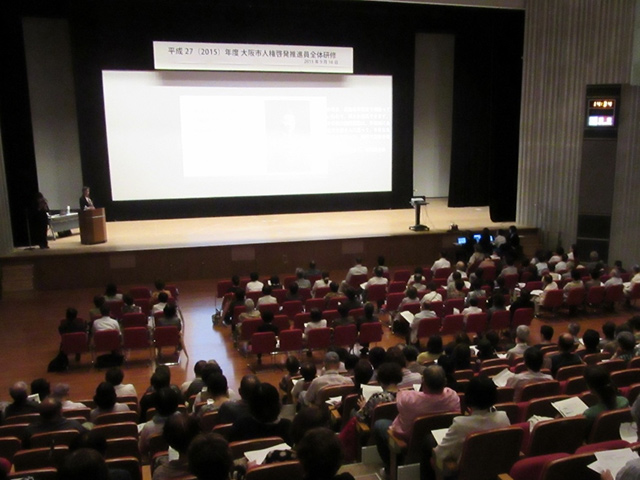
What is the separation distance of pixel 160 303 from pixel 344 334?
3.16 meters

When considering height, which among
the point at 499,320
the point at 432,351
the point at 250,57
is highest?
the point at 250,57

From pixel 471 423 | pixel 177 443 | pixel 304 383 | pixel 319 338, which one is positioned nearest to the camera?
pixel 177 443

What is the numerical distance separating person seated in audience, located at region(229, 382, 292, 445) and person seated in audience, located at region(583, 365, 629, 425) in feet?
7.27

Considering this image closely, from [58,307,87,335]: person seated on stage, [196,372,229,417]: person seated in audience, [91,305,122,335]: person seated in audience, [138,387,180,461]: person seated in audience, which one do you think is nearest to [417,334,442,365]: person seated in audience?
[196,372,229,417]: person seated in audience

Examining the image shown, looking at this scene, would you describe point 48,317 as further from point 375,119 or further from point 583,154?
point 583,154

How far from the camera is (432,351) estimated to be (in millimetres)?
6500

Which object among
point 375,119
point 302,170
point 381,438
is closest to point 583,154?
point 375,119

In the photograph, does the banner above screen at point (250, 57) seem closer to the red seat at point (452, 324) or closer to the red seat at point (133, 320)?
the red seat at point (133, 320)

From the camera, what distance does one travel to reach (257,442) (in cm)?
382

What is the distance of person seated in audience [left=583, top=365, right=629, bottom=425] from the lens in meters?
4.25

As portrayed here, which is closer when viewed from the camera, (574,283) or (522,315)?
(522,315)

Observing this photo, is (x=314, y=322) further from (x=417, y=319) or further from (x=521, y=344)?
(x=521, y=344)

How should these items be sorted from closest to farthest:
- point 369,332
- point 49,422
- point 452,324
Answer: point 49,422, point 369,332, point 452,324

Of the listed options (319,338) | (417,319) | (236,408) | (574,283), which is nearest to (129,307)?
(319,338)
